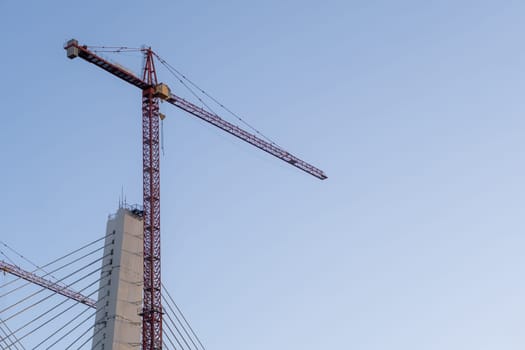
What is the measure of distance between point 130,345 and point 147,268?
8846 millimetres

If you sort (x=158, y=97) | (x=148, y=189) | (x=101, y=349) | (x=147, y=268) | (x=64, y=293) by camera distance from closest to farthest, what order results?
(x=101, y=349)
(x=147, y=268)
(x=148, y=189)
(x=158, y=97)
(x=64, y=293)

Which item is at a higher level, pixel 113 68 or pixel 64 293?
pixel 113 68

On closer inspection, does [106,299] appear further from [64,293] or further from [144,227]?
[64,293]

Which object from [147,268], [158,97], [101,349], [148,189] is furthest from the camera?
[158,97]

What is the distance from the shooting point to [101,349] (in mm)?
74375

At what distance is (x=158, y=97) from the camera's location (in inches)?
3669

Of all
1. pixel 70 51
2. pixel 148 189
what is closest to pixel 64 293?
pixel 148 189

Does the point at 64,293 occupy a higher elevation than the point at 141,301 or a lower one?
higher

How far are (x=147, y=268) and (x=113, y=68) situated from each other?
87.9 ft

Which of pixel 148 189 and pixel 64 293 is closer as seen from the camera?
pixel 148 189

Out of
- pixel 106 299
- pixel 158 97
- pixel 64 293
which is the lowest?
pixel 106 299

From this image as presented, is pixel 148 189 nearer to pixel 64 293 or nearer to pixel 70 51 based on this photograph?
pixel 70 51

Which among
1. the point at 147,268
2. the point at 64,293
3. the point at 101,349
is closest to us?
the point at 101,349

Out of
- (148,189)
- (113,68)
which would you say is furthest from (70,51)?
(148,189)
